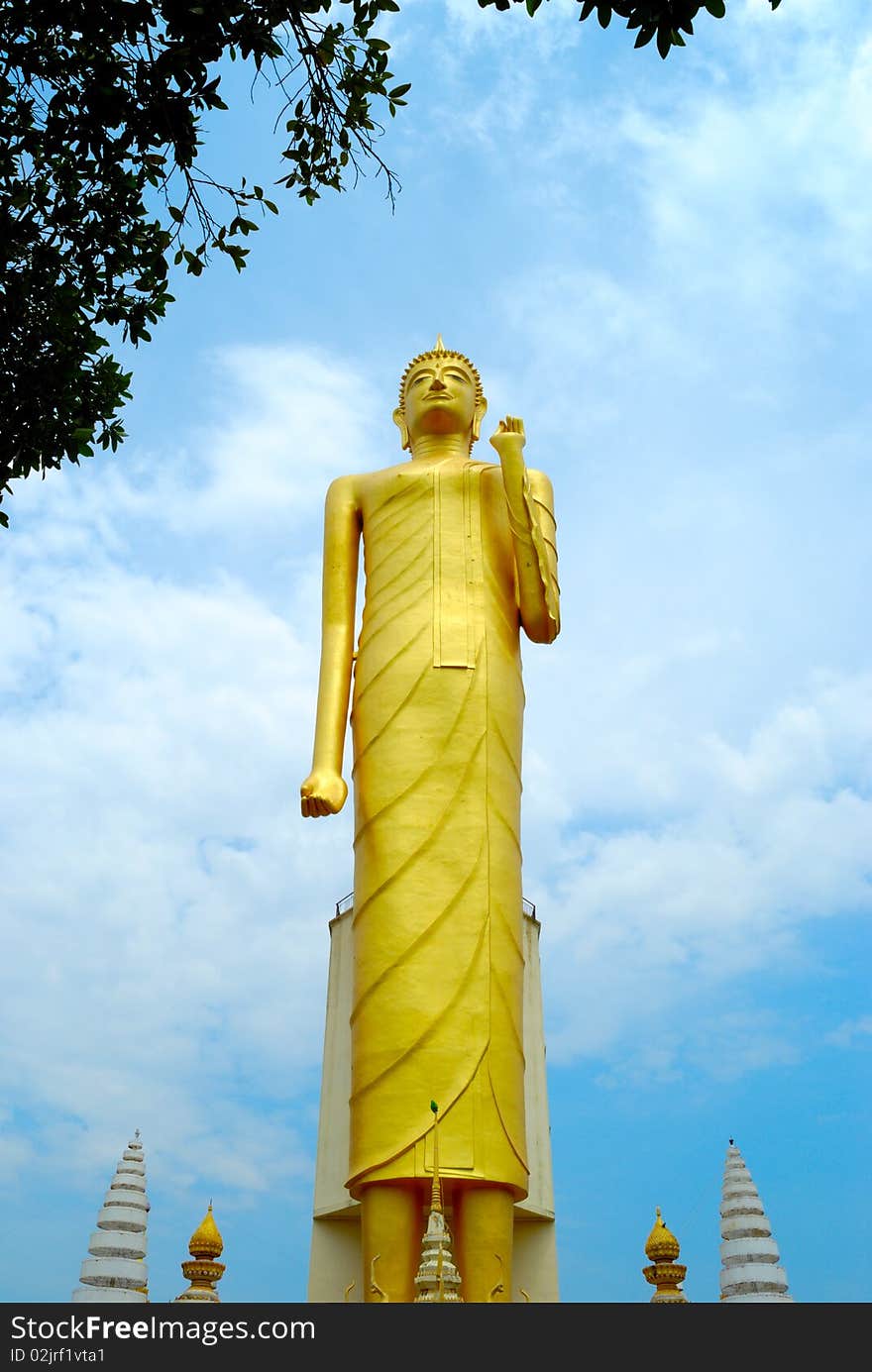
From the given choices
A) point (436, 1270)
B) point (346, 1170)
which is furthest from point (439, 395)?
point (436, 1270)

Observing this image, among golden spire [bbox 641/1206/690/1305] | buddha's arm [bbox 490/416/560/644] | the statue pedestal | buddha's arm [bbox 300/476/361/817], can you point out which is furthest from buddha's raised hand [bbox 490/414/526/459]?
golden spire [bbox 641/1206/690/1305]

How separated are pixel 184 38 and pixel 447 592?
3.61 metres

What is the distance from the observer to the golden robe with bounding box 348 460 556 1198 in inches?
265

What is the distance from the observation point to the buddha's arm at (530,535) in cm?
762

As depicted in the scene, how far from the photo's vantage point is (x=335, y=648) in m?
8.21

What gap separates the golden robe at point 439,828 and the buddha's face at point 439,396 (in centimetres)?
34

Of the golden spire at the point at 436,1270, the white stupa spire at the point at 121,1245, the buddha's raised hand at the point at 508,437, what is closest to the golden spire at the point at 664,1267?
the golden spire at the point at 436,1270

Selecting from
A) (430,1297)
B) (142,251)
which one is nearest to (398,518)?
(142,251)

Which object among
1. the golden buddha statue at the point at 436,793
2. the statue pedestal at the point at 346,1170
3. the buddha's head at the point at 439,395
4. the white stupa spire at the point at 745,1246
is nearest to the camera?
the golden buddha statue at the point at 436,793

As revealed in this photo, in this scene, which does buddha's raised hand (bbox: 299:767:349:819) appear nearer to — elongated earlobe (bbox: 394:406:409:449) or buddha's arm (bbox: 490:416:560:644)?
buddha's arm (bbox: 490:416:560:644)

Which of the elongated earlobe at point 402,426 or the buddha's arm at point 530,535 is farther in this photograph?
the elongated earlobe at point 402,426

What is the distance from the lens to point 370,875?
736cm

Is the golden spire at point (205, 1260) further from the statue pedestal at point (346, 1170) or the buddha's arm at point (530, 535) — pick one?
the buddha's arm at point (530, 535)
